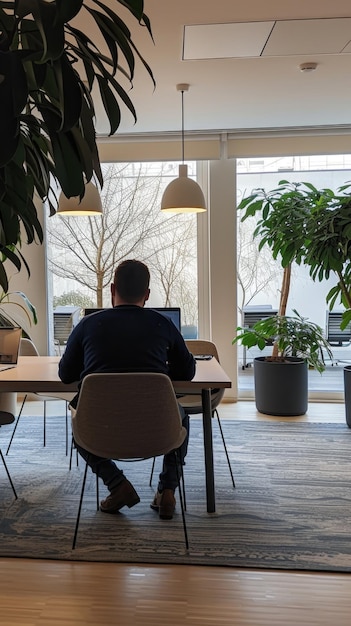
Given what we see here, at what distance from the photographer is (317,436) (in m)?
4.41

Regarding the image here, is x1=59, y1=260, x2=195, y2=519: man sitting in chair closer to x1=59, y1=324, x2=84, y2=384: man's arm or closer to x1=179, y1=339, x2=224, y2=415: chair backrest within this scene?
x1=59, y1=324, x2=84, y2=384: man's arm

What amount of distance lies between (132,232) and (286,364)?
2.11 meters

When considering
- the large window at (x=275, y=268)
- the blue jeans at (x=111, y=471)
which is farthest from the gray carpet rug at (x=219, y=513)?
the large window at (x=275, y=268)

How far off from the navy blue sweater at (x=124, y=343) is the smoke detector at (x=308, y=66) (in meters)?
2.02

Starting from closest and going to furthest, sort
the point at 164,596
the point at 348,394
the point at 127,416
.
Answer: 1. the point at 164,596
2. the point at 127,416
3. the point at 348,394

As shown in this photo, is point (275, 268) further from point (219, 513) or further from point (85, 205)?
point (219, 513)

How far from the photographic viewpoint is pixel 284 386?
5.00m

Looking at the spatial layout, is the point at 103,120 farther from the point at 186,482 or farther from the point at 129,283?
the point at 186,482

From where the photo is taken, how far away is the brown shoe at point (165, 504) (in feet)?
9.71

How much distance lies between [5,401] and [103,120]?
259cm

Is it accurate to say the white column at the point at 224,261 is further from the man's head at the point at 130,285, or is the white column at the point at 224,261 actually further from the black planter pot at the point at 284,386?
the man's head at the point at 130,285

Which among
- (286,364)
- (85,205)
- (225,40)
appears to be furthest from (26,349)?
(225,40)

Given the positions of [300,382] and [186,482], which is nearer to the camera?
[186,482]

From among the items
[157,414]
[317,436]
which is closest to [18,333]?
[157,414]
